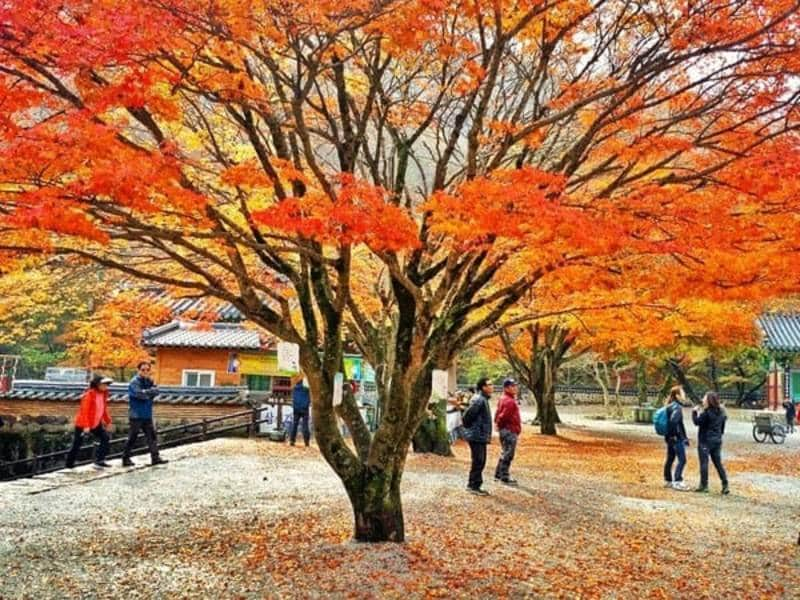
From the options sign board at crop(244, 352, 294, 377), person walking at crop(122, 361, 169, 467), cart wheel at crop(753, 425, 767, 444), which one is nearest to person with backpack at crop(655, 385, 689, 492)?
person walking at crop(122, 361, 169, 467)

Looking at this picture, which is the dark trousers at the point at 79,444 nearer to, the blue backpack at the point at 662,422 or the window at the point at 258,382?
the blue backpack at the point at 662,422

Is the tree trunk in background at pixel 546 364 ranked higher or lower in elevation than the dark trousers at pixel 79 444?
higher

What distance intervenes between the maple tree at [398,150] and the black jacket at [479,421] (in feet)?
7.66

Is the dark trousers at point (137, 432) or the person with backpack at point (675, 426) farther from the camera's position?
the person with backpack at point (675, 426)

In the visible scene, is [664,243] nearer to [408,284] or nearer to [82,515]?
[408,284]

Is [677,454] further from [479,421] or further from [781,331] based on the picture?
[781,331]

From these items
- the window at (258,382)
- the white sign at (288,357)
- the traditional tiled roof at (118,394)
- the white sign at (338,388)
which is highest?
the white sign at (288,357)

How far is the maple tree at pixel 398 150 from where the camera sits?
596 centimetres

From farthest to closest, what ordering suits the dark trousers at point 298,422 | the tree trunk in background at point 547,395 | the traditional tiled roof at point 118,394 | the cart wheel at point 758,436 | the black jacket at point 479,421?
1. the tree trunk in background at point 547,395
2. the cart wheel at point 758,436
3. the traditional tiled roof at point 118,394
4. the dark trousers at point 298,422
5. the black jacket at point 479,421

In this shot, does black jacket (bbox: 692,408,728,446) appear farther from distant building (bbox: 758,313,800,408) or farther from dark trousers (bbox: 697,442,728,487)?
distant building (bbox: 758,313,800,408)

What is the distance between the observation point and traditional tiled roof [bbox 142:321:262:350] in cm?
2605

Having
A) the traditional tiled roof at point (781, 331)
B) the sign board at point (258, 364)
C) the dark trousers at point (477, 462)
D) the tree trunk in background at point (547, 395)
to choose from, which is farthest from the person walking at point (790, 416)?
the dark trousers at point (477, 462)

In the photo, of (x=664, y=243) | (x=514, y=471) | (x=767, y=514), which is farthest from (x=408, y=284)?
(x=514, y=471)

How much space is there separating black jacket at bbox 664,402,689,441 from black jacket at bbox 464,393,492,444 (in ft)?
13.5
